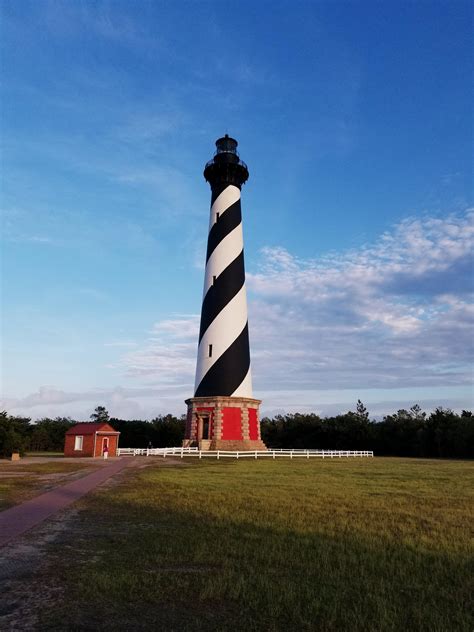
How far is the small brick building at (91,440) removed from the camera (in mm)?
37031

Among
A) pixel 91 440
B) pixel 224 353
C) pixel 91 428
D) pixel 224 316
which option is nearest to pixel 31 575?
pixel 91 440

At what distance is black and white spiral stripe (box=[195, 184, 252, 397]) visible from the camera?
130 feet

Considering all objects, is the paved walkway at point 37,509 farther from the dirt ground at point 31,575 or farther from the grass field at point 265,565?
the grass field at point 265,565

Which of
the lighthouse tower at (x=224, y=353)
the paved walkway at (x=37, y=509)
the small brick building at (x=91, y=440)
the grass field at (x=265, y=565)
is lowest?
the grass field at (x=265, y=565)

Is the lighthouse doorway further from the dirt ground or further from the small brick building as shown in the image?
the dirt ground

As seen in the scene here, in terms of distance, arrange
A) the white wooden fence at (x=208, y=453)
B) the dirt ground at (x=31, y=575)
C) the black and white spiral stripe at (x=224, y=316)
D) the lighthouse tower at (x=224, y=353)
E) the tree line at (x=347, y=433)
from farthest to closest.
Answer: the tree line at (x=347, y=433) → the black and white spiral stripe at (x=224, y=316) → the lighthouse tower at (x=224, y=353) → the white wooden fence at (x=208, y=453) → the dirt ground at (x=31, y=575)

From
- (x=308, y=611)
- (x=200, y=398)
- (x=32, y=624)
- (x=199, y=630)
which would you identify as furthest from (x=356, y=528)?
(x=200, y=398)

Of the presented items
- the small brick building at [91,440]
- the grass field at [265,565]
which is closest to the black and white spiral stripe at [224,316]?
the small brick building at [91,440]

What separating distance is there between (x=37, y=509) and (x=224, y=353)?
28.4 metres

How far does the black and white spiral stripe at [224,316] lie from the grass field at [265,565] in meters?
26.2

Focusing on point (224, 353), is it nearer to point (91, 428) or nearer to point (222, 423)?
point (222, 423)

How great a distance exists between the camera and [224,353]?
3953cm

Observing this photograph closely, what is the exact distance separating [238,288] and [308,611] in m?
36.4

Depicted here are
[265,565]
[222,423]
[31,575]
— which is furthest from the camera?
[222,423]
